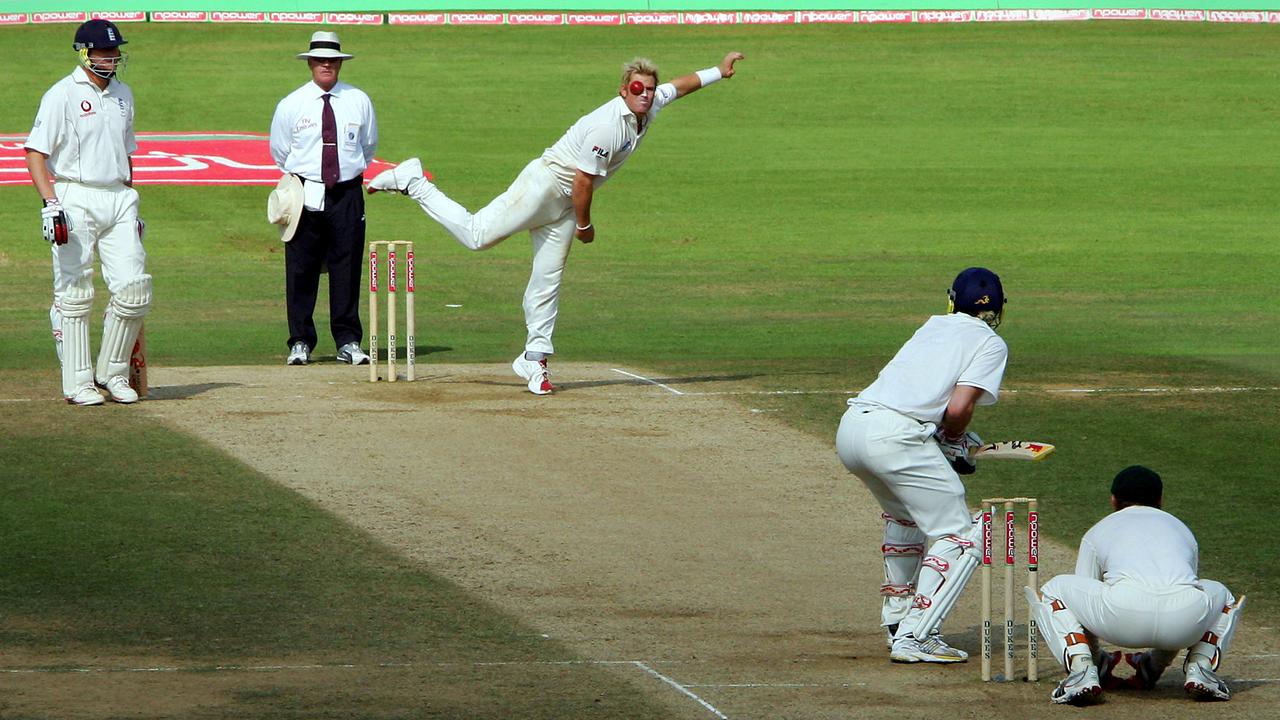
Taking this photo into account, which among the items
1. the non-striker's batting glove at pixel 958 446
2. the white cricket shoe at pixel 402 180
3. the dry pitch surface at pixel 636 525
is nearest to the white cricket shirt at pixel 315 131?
the dry pitch surface at pixel 636 525

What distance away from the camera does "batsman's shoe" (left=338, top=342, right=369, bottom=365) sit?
1520 cm

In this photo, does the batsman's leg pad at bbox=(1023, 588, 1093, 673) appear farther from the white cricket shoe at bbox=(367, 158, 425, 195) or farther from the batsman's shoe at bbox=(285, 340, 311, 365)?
the batsman's shoe at bbox=(285, 340, 311, 365)

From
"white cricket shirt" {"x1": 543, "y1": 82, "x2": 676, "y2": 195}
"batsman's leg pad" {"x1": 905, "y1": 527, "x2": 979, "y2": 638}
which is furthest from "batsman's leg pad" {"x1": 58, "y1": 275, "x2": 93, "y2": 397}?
"batsman's leg pad" {"x1": 905, "y1": 527, "x2": 979, "y2": 638}

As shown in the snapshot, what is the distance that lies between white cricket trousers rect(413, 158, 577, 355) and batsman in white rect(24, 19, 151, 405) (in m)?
1.98

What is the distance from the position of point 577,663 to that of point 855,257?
15585mm

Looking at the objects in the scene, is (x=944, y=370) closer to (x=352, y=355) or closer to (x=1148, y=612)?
(x=1148, y=612)

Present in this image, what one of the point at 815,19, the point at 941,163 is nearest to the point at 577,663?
the point at 941,163

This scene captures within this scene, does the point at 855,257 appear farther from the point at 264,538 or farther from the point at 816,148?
the point at 264,538

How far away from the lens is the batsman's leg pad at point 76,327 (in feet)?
41.0

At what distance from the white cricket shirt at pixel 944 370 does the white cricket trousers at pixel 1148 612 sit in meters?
0.86

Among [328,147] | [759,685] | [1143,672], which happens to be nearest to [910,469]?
[759,685]

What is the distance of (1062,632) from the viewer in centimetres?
709

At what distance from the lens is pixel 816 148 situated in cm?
3034

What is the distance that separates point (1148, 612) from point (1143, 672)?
394 mm
